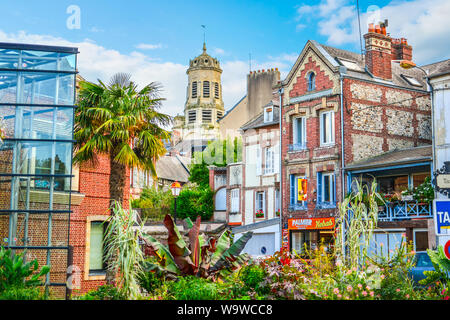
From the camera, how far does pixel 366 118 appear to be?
31625 mm

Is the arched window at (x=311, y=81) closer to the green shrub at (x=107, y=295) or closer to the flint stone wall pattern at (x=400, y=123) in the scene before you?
the flint stone wall pattern at (x=400, y=123)

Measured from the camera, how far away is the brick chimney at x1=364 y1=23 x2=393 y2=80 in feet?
107

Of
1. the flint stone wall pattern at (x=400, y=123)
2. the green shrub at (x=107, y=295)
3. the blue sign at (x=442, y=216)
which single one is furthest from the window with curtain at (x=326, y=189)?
the blue sign at (x=442, y=216)

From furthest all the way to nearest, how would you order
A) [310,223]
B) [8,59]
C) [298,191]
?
[298,191]
[310,223]
[8,59]

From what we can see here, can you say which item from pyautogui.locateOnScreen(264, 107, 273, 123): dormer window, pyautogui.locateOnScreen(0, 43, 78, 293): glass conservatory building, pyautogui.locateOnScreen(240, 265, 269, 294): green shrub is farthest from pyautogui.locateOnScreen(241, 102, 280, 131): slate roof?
pyautogui.locateOnScreen(240, 265, 269, 294): green shrub

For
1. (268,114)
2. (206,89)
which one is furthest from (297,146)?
(206,89)

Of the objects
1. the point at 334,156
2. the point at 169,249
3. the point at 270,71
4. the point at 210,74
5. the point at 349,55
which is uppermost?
the point at 210,74

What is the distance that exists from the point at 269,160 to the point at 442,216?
2925 centimetres

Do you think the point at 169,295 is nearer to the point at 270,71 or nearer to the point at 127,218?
the point at 127,218

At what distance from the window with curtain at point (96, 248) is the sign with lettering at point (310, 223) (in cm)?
1199

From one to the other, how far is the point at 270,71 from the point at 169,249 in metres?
37.2

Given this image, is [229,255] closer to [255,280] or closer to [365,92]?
[255,280]
